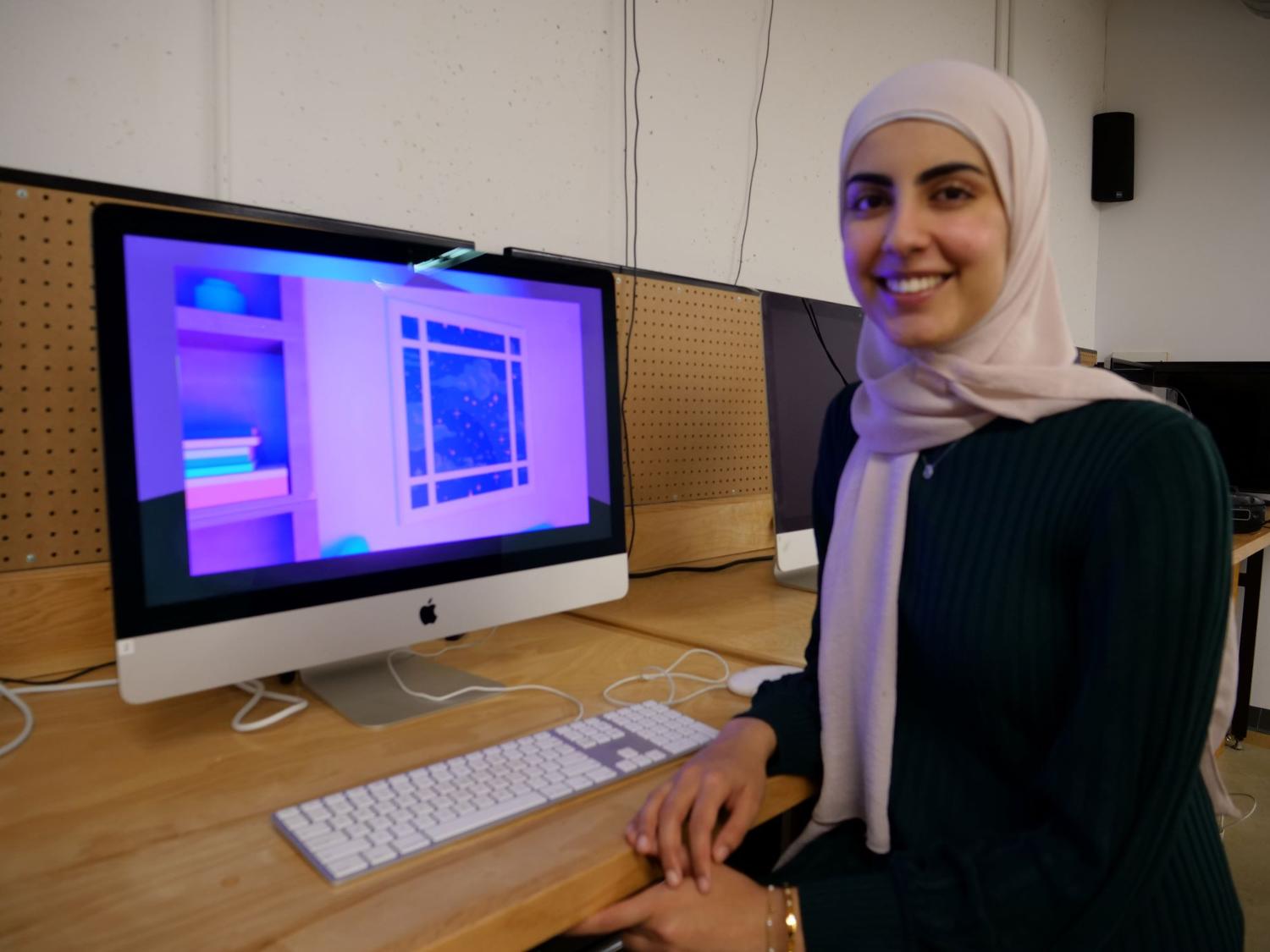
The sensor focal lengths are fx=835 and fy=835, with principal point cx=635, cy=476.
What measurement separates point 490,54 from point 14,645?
1191 millimetres

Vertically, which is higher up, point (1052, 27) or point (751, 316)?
point (1052, 27)

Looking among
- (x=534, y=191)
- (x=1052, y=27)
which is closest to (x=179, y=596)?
(x=534, y=191)

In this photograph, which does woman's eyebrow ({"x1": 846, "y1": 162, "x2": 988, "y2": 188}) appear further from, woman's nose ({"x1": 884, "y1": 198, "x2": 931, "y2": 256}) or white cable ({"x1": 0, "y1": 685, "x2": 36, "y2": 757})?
white cable ({"x1": 0, "y1": 685, "x2": 36, "y2": 757})

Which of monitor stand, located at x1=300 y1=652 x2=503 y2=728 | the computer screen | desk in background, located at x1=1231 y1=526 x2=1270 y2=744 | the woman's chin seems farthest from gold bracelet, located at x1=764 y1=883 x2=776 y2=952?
desk in background, located at x1=1231 y1=526 x2=1270 y2=744

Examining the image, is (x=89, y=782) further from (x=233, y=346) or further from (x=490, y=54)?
(x=490, y=54)

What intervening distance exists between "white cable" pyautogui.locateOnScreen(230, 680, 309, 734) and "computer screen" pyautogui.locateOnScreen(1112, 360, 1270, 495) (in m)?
2.72

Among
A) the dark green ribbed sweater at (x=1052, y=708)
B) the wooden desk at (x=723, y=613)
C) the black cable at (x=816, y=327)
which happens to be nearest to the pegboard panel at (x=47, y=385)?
the wooden desk at (x=723, y=613)

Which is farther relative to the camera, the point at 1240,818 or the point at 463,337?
the point at 1240,818

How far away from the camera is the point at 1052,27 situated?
3066 millimetres

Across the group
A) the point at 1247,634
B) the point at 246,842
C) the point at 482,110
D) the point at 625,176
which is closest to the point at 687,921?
the point at 246,842

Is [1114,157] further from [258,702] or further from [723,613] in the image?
[258,702]

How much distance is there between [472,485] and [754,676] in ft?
1.36

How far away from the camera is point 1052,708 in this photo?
0.72m

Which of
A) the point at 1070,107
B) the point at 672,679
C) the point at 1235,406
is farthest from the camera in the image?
the point at 1070,107
